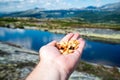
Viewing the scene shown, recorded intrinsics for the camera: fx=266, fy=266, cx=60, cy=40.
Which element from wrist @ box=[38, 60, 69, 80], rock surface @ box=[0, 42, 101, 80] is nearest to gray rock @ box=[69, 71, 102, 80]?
rock surface @ box=[0, 42, 101, 80]

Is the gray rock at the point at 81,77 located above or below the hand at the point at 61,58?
below

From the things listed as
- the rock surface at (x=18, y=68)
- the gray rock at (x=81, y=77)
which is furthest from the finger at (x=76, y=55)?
the gray rock at (x=81, y=77)

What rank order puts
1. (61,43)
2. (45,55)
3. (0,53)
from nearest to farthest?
(45,55)
(61,43)
(0,53)

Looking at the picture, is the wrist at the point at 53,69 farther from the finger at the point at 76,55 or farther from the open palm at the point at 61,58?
the finger at the point at 76,55

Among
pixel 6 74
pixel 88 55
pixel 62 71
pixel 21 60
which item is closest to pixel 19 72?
pixel 6 74

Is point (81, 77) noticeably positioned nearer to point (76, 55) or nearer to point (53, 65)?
point (76, 55)

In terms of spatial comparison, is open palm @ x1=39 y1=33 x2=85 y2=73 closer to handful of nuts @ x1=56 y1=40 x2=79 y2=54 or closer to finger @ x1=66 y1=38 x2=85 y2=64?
finger @ x1=66 y1=38 x2=85 y2=64

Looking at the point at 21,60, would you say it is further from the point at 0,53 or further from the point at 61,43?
the point at 61,43

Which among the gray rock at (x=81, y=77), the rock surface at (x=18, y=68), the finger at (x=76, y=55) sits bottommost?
the gray rock at (x=81, y=77)
